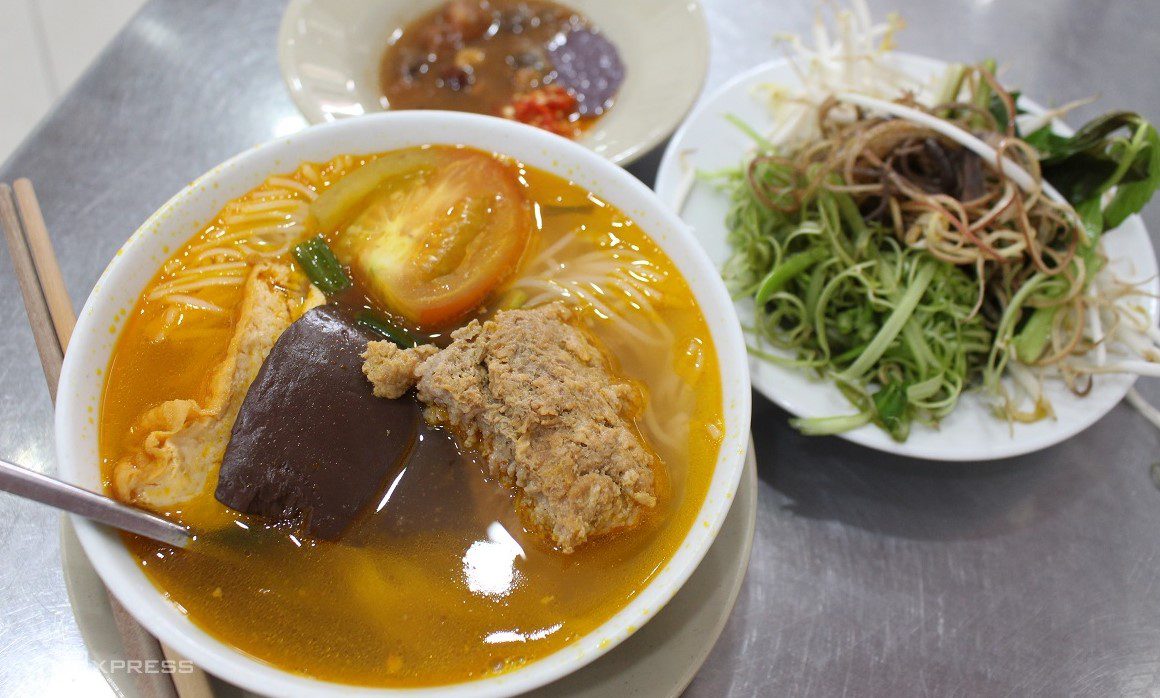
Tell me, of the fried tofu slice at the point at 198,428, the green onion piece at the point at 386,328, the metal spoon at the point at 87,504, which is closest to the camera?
the metal spoon at the point at 87,504

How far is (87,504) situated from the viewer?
56.4 inches

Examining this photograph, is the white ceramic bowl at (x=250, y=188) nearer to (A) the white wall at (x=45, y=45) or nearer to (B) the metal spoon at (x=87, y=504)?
(B) the metal spoon at (x=87, y=504)

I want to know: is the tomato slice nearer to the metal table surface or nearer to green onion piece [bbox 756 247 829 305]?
green onion piece [bbox 756 247 829 305]

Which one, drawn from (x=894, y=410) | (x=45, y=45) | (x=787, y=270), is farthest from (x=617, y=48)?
(x=45, y=45)

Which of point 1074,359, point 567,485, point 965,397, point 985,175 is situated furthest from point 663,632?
point 985,175

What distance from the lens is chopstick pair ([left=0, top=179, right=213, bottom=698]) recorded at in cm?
163

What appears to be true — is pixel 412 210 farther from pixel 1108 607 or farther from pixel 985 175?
pixel 1108 607

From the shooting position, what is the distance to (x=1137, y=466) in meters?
2.79

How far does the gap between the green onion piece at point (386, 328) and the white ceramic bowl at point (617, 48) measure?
1181mm

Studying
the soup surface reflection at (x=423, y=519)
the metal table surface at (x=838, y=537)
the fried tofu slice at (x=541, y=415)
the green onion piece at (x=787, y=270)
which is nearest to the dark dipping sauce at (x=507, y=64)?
the metal table surface at (x=838, y=537)

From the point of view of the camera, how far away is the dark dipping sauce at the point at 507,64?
3.11 m

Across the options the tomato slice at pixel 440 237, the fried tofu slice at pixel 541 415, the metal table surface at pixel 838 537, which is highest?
the tomato slice at pixel 440 237

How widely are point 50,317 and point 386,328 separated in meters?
0.85

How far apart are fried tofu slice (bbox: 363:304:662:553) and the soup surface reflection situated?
0.06 meters
